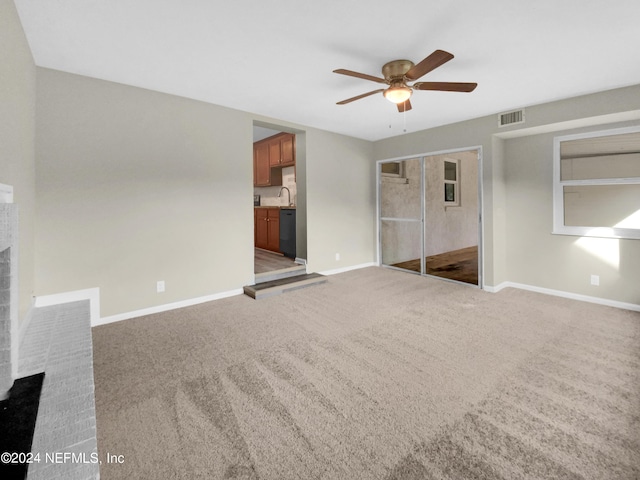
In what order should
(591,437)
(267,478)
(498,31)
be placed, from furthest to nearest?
(498,31) < (591,437) < (267,478)

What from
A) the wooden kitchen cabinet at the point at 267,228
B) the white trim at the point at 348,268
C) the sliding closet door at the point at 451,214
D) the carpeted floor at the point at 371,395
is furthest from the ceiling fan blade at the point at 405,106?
the wooden kitchen cabinet at the point at 267,228

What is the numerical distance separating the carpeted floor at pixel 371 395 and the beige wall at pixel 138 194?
0.58 metres

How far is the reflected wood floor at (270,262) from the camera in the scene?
188 inches

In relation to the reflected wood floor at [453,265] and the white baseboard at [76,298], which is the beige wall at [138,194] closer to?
the white baseboard at [76,298]

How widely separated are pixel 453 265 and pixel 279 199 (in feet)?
12.9

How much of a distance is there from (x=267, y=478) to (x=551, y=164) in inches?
184

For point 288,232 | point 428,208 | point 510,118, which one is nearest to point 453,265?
point 428,208

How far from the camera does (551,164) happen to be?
3912 mm

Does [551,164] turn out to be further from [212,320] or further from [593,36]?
[212,320]

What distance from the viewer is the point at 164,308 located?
3.41m

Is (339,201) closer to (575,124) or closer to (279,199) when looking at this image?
(279,199)

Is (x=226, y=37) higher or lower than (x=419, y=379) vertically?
higher

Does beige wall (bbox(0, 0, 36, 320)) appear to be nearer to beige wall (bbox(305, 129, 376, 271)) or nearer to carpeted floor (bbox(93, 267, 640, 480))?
carpeted floor (bbox(93, 267, 640, 480))

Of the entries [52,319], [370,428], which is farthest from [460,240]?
[52,319]
